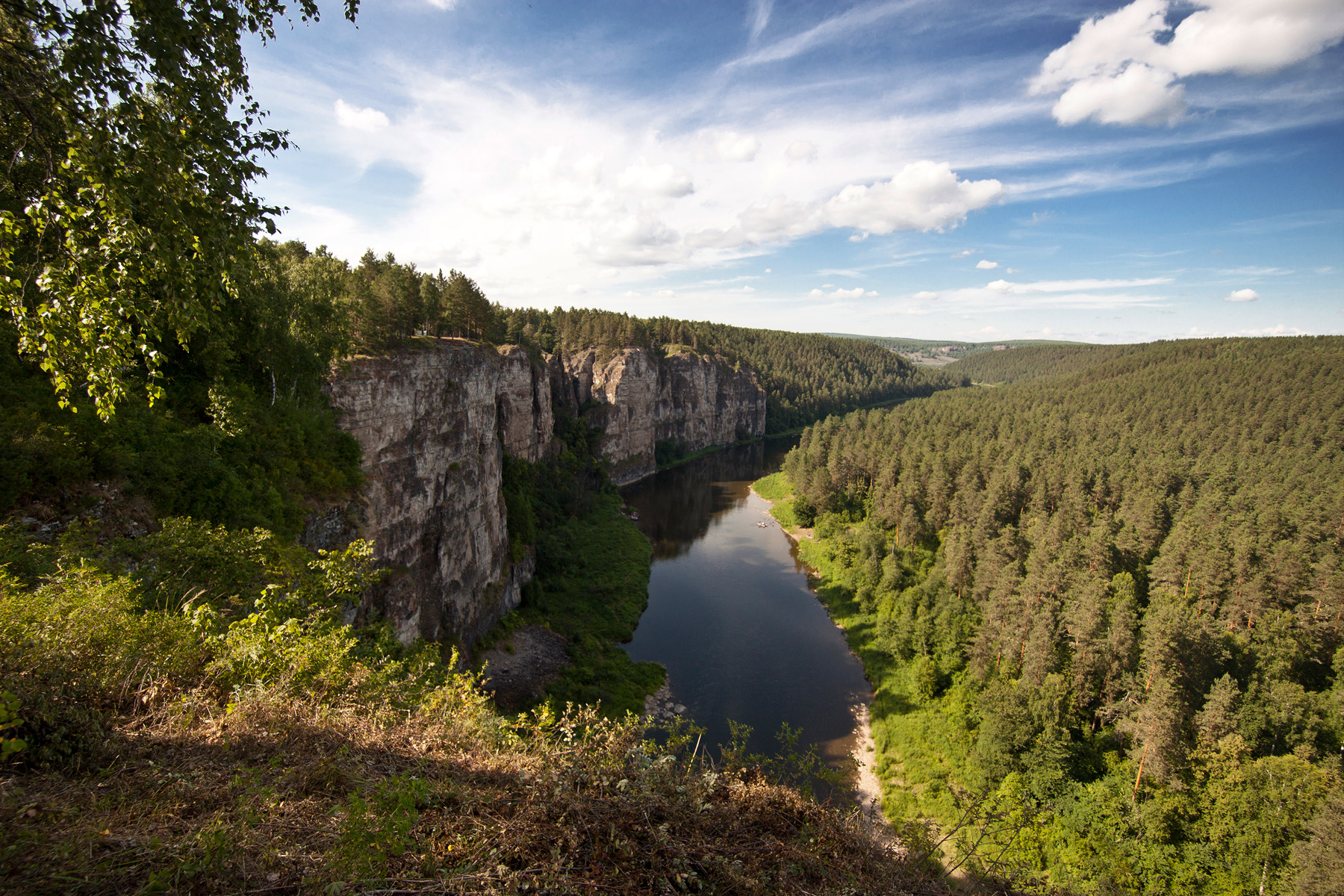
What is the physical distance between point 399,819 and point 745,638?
95.7 ft

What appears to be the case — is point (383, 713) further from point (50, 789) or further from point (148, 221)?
point (148, 221)

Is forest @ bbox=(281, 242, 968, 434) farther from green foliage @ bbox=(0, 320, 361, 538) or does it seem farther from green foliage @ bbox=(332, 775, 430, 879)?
Answer: green foliage @ bbox=(332, 775, 430, 879)

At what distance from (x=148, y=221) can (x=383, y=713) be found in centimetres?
485

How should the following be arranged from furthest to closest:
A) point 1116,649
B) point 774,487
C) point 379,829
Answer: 1. point 774,487
2. point 1116,649
3. point 379,829

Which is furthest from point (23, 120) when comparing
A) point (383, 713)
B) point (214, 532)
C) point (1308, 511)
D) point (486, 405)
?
point (1308, 511)

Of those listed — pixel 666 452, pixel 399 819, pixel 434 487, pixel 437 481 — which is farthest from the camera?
pixel 666 452

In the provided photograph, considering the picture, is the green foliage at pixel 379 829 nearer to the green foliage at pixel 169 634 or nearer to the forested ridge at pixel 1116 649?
the green foliage at pixel 169 634

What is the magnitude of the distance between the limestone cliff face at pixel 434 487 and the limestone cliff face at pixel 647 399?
1205 inches

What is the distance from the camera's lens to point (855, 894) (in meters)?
4.13

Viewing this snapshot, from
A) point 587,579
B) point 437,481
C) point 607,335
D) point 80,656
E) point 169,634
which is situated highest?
point 607,335

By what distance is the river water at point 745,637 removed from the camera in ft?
79.7

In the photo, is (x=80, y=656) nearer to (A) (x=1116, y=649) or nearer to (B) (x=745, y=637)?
(A) (x=1116, y=649)

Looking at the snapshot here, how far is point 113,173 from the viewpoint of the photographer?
3.69 m

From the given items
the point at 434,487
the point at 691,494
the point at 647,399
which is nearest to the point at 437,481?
the point at 434,487
